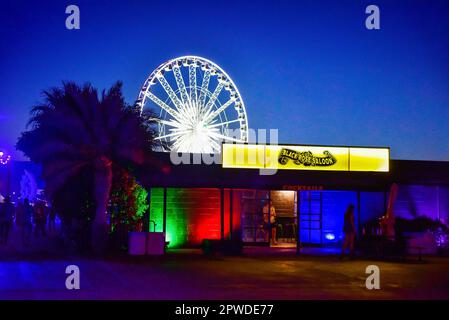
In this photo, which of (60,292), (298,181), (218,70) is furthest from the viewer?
(218,70)

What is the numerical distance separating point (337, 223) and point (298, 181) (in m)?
3.91

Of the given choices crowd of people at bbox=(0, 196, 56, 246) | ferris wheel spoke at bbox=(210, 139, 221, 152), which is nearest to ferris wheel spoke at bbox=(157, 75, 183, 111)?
ferris wheel spoke at bbox=(210, 139, 221, 152)

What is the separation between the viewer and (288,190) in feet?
73.5

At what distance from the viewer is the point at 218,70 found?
2891 cm

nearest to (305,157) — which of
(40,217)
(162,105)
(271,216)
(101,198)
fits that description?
(271,216)

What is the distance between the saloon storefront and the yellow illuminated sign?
0.11 ft

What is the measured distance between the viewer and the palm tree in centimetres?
1800

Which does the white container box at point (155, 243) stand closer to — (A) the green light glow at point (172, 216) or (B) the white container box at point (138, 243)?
(B) the white container box at point (138, 243)

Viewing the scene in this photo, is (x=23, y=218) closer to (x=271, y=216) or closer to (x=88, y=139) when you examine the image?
(x=88, y=139)

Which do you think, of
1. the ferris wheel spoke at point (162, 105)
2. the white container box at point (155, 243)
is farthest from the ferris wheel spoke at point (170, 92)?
the white container box at point (155, 243)

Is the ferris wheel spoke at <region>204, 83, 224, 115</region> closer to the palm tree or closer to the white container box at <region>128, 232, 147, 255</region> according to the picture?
the palm tree
